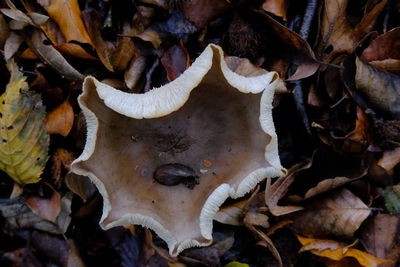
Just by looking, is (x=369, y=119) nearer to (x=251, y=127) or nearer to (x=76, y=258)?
(x=251, y=127)

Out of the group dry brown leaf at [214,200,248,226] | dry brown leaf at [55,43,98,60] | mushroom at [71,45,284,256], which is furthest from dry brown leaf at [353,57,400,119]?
dry brown leaf at [55,43,98,60]

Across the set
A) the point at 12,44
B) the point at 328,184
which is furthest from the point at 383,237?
the point at 12,44

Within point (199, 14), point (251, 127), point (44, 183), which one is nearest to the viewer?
point (251, 127)

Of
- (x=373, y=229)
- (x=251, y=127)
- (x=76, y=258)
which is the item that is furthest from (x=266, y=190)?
(x=76, y=258)

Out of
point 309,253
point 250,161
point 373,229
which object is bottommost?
point 309,253

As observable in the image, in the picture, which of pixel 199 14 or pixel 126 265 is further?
pixel 126 265

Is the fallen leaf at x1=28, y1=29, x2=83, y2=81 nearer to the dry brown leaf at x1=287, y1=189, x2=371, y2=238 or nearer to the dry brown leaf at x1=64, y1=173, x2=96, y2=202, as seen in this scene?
the dry brown leaf at x1=64, y1=173, x2=96, y2=202

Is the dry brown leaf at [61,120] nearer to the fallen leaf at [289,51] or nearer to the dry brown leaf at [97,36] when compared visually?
the dry brown leaf at [97,36]

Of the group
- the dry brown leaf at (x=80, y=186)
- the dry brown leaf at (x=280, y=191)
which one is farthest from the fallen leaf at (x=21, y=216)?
the dry brown leaf at (x=280, y=191)

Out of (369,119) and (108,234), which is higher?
(369,119)
